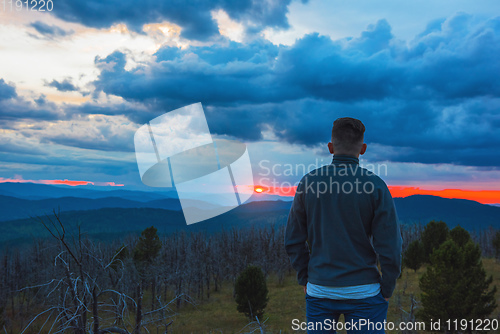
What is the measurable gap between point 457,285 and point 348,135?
19.3 m

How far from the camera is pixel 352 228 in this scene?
294 centimetres

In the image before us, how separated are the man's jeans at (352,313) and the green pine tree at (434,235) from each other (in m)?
43.7

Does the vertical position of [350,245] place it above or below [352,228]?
below

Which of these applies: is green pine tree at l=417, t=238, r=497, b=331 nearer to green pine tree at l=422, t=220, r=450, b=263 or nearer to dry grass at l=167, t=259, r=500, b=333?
dry grass at l=167, t=259, r=500, b=333

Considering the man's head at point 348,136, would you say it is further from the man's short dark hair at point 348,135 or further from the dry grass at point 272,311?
the dry grass at point 272,311

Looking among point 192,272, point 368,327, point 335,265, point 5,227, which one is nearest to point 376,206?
point 335,265

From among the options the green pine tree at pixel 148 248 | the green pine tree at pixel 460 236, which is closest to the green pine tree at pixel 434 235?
the green pine tree at pixel 460 236

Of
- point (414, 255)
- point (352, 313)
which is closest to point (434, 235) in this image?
point (414, 255)

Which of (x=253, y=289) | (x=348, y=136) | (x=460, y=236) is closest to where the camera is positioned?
(x=348, y=136)

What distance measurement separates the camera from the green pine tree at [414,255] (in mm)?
42906

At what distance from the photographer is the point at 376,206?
2.93 m

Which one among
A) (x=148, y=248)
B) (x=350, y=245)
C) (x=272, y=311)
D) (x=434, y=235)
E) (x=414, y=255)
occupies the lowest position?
(x=272, y=311)

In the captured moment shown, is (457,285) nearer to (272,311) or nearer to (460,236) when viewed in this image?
(460,236)

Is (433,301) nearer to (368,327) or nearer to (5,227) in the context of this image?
(368,327)
